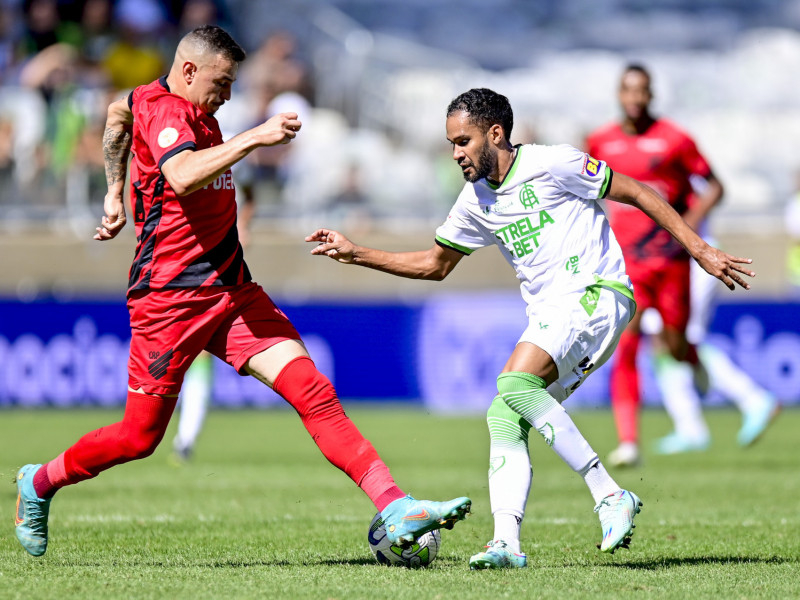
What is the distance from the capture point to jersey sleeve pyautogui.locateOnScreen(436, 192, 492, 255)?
5957 millimetres

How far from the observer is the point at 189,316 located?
562 centimetres

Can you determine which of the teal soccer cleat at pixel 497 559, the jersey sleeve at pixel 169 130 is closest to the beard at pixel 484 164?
the jersey sleeve at pixel 169 130

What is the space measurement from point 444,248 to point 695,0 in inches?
700

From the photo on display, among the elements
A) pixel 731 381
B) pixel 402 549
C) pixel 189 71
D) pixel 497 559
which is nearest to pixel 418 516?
pixel 402 549

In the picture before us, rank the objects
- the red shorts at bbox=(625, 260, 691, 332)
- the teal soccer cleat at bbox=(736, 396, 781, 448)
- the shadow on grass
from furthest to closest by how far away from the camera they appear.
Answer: the teal soccer cleat at bbox=(736, 396, 781, 448) < the red shorts at bbox=(625, 260, 691, 332) < the shadow on grass

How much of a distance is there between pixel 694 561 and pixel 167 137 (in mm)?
3039

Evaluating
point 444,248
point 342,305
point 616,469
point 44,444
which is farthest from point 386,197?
point 444,248

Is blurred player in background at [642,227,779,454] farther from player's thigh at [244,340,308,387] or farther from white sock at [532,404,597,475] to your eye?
player's thigh at [244,340,308,387]

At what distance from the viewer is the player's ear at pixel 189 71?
5.53m

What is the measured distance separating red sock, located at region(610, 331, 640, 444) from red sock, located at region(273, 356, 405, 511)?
4531mm

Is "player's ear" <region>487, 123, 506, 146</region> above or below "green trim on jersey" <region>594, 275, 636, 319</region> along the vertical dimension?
above

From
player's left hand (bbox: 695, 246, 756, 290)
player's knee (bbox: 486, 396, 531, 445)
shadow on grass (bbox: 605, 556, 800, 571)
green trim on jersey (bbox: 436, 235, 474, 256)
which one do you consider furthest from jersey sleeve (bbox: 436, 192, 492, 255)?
shadow on grass (bbox: 605, 556, 800, 571)

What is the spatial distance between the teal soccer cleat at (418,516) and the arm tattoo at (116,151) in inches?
Result: 84.1

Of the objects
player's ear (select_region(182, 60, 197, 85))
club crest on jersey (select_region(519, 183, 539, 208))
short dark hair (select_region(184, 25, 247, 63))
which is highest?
short dark hair (select_region(184, 25, 247, 63))
